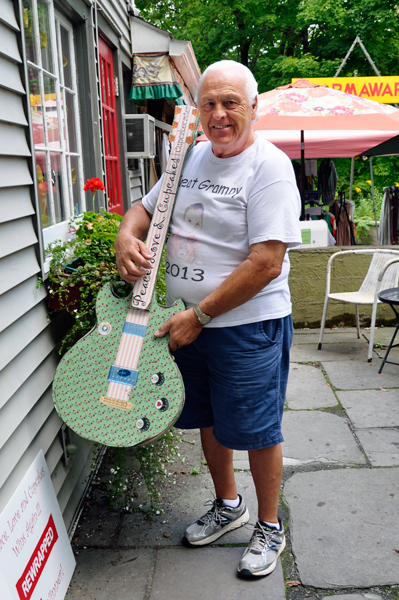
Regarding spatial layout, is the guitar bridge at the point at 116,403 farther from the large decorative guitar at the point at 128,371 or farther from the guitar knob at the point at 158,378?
the guitar knob at the point at 158,378

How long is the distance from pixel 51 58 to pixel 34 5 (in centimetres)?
43

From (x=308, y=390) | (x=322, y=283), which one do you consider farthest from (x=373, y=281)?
(x=308, y=390)

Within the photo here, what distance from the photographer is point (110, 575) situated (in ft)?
7.20

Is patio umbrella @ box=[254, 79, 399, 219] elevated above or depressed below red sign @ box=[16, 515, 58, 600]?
above

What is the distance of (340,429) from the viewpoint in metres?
3.42

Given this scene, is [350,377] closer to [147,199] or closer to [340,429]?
[340,429]

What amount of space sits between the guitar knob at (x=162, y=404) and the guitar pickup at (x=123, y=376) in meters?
0.11

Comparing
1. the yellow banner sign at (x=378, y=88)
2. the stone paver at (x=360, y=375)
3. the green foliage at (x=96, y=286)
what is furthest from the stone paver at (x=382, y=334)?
the yellow banner sign at (x=378, y=88)

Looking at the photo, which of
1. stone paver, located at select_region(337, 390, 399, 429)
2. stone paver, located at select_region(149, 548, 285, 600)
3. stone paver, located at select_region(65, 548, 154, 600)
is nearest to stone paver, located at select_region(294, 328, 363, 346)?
stone paver, located at select_region(337, 390, 399, 429)

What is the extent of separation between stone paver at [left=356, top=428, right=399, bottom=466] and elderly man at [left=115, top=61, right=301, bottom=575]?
→ 96 cm

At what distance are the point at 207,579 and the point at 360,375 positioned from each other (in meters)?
2.51

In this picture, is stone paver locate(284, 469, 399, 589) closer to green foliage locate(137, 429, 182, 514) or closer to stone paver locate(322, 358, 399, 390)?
green foliage locate(137, 429, 182, 514)

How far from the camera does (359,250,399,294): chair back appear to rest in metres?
4.69

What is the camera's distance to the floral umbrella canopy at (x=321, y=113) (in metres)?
5.10
